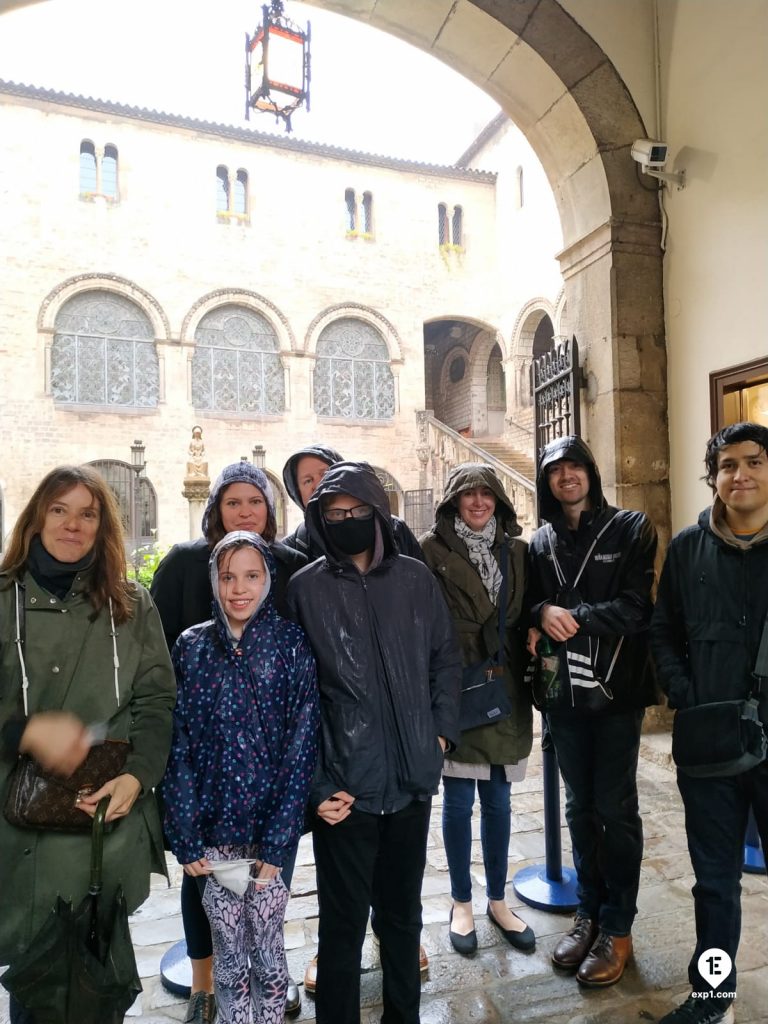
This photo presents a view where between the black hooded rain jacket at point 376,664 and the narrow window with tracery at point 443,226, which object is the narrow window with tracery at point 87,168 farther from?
the black hooded rain jacket at point 376,664

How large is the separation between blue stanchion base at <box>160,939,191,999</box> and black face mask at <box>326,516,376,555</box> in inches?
62.7

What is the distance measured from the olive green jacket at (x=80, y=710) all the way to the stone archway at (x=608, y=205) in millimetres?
3539

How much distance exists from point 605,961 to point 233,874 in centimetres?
137

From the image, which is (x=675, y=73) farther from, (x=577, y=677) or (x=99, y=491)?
(x=99, y=491)

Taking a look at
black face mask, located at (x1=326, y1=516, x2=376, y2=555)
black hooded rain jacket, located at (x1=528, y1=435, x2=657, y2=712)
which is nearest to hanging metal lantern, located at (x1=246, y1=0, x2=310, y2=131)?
black hooded rain jacket, located at (x1=528, y1=435, x2=657, y2=712)

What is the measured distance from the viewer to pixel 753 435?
2107 mm

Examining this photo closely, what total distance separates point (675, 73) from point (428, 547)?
3.88 m

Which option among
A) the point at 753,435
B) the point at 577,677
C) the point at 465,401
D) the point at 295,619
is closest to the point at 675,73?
the point at 753,435

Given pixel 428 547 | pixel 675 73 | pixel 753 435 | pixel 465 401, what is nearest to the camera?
pixel 753 435

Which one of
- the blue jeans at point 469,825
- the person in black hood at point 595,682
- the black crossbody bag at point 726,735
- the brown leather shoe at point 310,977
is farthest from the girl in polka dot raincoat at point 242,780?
the black crossbody bag at point 726,735

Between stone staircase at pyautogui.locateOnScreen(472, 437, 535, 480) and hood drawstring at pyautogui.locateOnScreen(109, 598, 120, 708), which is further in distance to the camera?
stone staircase at pyautogui.locateOnScreen(472, 437, 535, 480)

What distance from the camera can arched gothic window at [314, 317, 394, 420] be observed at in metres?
19.3

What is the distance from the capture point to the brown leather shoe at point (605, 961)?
232 cm

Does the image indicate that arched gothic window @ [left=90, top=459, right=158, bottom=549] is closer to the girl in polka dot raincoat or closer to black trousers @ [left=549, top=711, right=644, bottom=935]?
black trousers @ [left=549, top=711, right=644, bottom=935]
